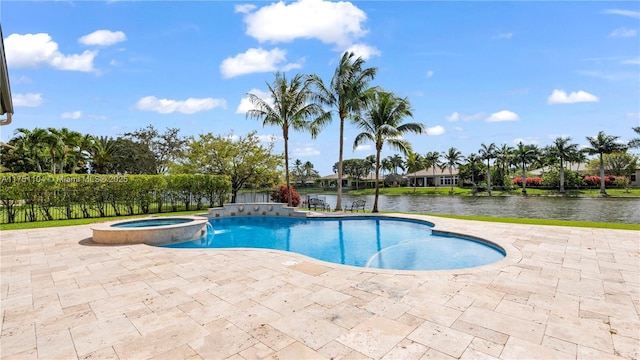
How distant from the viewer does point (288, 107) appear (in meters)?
18.0

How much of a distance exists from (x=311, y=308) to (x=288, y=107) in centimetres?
1520

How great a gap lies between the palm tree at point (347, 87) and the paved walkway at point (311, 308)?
11913 mm

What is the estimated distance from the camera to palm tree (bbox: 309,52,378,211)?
16719mm

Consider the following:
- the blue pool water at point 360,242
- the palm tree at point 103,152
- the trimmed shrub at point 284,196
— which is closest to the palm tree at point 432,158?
the trimmed shrub at point 284,196

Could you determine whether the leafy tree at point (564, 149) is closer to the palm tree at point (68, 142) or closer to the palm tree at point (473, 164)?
the palm tree at point (473, 164)

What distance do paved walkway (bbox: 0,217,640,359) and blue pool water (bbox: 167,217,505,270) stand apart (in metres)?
1.65

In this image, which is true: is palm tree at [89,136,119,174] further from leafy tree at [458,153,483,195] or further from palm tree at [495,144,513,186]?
palm tree at [495,144,513,186]

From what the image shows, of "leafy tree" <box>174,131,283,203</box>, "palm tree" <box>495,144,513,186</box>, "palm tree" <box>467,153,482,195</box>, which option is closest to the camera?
"leafy tree" <box>174,131,283,203</box>

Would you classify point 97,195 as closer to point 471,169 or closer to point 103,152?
point 103,152

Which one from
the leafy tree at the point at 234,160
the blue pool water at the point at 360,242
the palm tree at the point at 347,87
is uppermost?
the palm tree at the point at 347,87

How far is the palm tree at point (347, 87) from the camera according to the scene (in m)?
16.7

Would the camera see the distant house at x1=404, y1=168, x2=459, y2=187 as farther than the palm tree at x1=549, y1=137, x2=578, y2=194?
Yes

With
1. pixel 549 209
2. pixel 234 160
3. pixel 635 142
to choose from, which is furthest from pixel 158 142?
pixel 635 142

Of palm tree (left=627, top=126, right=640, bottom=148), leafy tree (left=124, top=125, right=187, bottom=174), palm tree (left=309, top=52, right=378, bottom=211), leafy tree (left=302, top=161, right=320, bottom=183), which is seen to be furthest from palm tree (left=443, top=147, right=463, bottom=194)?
palm tree (left=309, top=52, right=378, bottom=211)
